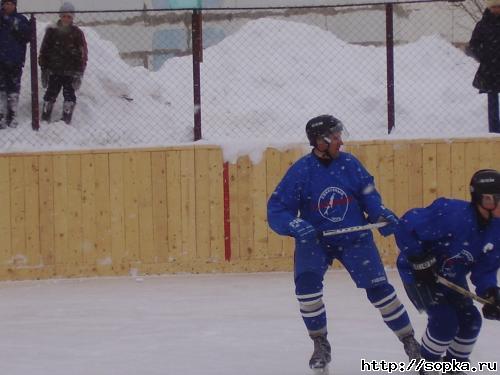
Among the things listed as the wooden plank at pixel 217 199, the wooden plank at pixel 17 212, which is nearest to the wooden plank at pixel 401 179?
the wooden plank at pixel 217 199

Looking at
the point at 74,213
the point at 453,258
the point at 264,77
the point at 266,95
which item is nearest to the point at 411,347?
the point at 453,258

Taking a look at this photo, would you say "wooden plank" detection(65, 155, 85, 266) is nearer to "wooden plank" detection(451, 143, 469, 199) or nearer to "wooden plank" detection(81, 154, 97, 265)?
"wooden plank" detection(81, 154, 97, 265)

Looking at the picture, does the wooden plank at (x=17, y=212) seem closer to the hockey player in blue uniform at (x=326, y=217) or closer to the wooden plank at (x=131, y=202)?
the wooden plank at (x=131, y=202)

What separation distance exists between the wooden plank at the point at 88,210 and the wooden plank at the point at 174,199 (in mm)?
689

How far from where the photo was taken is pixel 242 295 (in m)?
9.08

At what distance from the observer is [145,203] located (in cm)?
1019

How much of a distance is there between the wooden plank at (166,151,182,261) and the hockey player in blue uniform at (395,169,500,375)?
4.78 m

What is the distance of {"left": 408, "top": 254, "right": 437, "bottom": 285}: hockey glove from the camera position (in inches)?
213

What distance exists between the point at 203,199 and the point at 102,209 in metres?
0.94

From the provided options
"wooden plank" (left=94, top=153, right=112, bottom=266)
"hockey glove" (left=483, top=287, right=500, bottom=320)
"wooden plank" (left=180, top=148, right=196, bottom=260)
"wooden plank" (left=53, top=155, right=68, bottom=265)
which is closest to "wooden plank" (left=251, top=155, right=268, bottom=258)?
"wooden plank" (left=180, top=148, right=196, bottom=260)

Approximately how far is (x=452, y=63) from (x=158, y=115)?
3.72 meters

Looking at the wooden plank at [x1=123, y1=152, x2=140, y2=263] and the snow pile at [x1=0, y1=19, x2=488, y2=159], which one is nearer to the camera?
the wooden plank at [x1=123, y1=152, x2=140, y2=263]

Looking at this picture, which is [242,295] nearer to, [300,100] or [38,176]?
[38,176]

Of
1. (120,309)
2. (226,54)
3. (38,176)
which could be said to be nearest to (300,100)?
(226,54)
